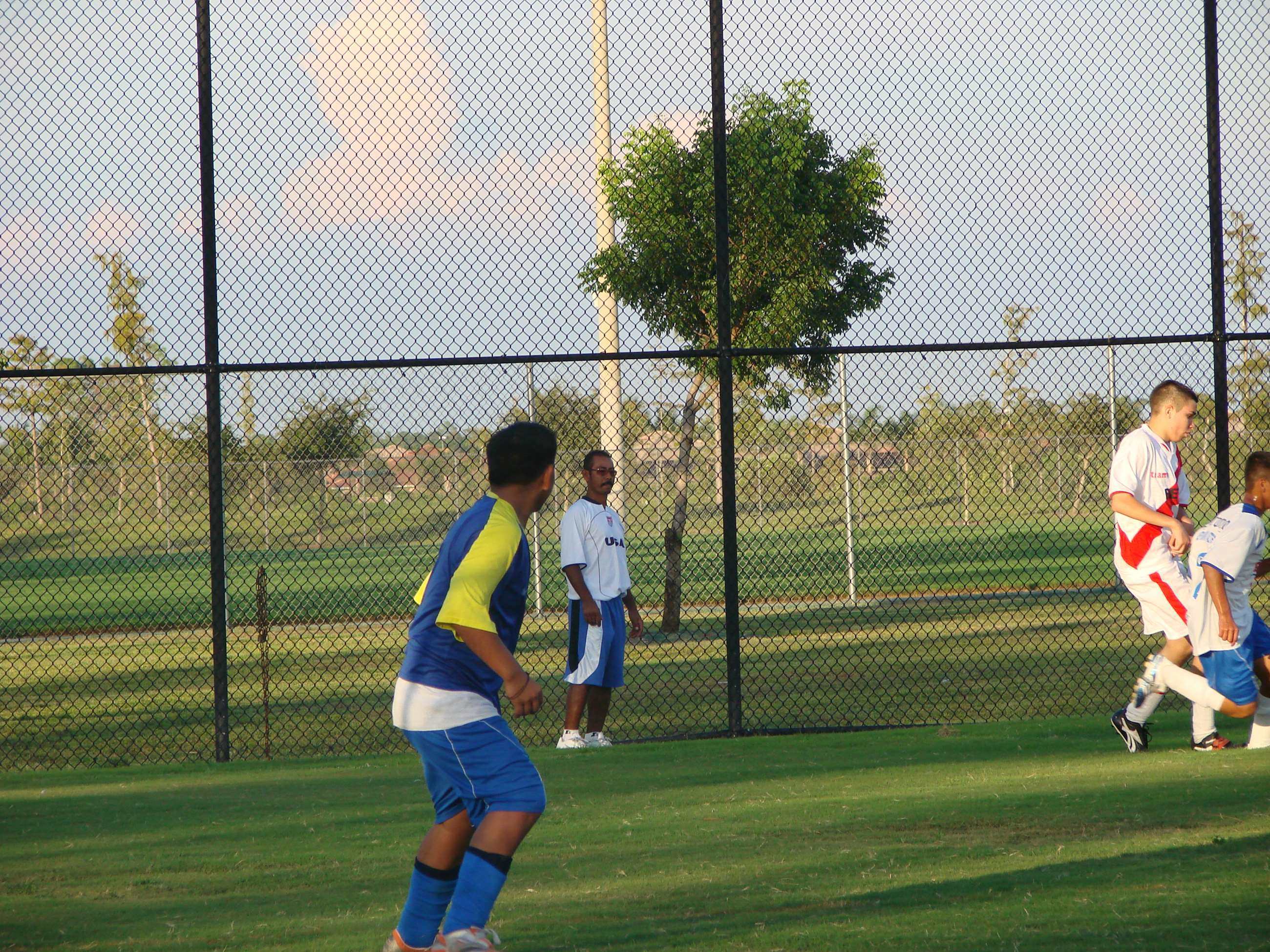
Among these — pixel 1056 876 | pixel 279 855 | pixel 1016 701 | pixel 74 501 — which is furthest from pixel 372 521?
pixel 1056 876

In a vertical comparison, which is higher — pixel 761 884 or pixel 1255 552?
pixel 1255 552

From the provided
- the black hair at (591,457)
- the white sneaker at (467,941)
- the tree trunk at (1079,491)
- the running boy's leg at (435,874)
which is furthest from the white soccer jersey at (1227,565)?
the tree trunk at (1079,491)

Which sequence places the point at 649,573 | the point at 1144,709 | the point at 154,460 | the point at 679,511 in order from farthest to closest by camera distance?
the point at 649,573 < the point at 154,460 < the point at 679,511 < the point at 1144,709

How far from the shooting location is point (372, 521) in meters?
19.2

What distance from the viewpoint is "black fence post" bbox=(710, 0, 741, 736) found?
7.30 metres

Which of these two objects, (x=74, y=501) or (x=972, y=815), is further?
(x=74, y=501)

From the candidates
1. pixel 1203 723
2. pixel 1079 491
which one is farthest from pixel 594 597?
pixel 1079 491

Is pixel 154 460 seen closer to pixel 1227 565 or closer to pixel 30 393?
pixel 30 393

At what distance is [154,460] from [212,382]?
12862 mm

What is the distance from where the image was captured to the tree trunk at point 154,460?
1529 cm

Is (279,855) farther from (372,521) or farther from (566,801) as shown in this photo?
(372,521)

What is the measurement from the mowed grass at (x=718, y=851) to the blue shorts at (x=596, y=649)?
1.56 ft

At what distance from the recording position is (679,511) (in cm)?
1310

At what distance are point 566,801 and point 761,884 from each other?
1.74m
